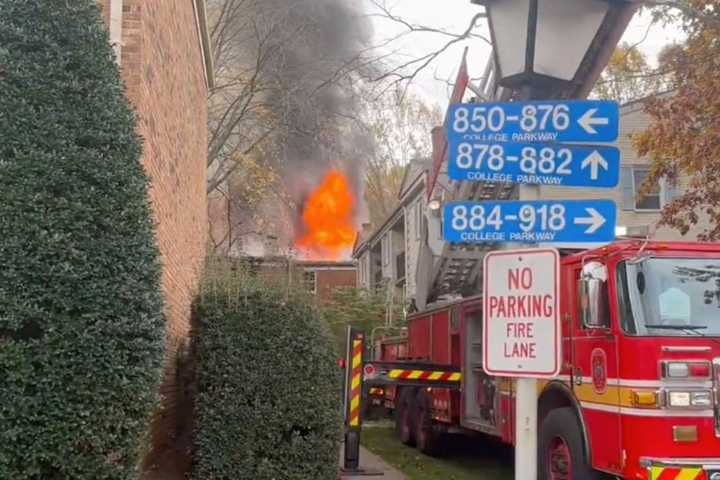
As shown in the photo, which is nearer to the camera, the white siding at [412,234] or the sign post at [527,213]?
the sign post at [527,213]

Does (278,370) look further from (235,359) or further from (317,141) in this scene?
(317,141)

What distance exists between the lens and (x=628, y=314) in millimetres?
6395

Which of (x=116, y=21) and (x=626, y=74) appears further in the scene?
(x=626, y=74)

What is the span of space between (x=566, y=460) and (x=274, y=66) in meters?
18.6

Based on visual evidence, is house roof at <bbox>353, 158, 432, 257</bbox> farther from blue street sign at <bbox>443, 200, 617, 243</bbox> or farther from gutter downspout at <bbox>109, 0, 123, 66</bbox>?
blue street sign at <bbox>443, 200, 617, 243</bbox>

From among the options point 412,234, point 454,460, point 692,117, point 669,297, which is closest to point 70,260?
point 669,297

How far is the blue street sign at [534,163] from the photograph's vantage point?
3.96 metres

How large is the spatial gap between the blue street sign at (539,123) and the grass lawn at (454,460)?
6676mm

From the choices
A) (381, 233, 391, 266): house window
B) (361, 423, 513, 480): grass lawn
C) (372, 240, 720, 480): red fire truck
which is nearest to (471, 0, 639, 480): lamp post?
(372, 240, 720, 480): red fire truck

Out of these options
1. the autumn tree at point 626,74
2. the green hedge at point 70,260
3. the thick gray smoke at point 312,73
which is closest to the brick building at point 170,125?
the green hedge at point 70,260

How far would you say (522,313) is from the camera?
3699 millimetres

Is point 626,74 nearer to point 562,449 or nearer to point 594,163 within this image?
point 562,449

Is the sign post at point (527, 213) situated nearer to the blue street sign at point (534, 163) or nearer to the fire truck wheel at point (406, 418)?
the blue street sign at point (534, 163)

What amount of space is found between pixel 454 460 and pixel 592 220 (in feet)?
28.4
